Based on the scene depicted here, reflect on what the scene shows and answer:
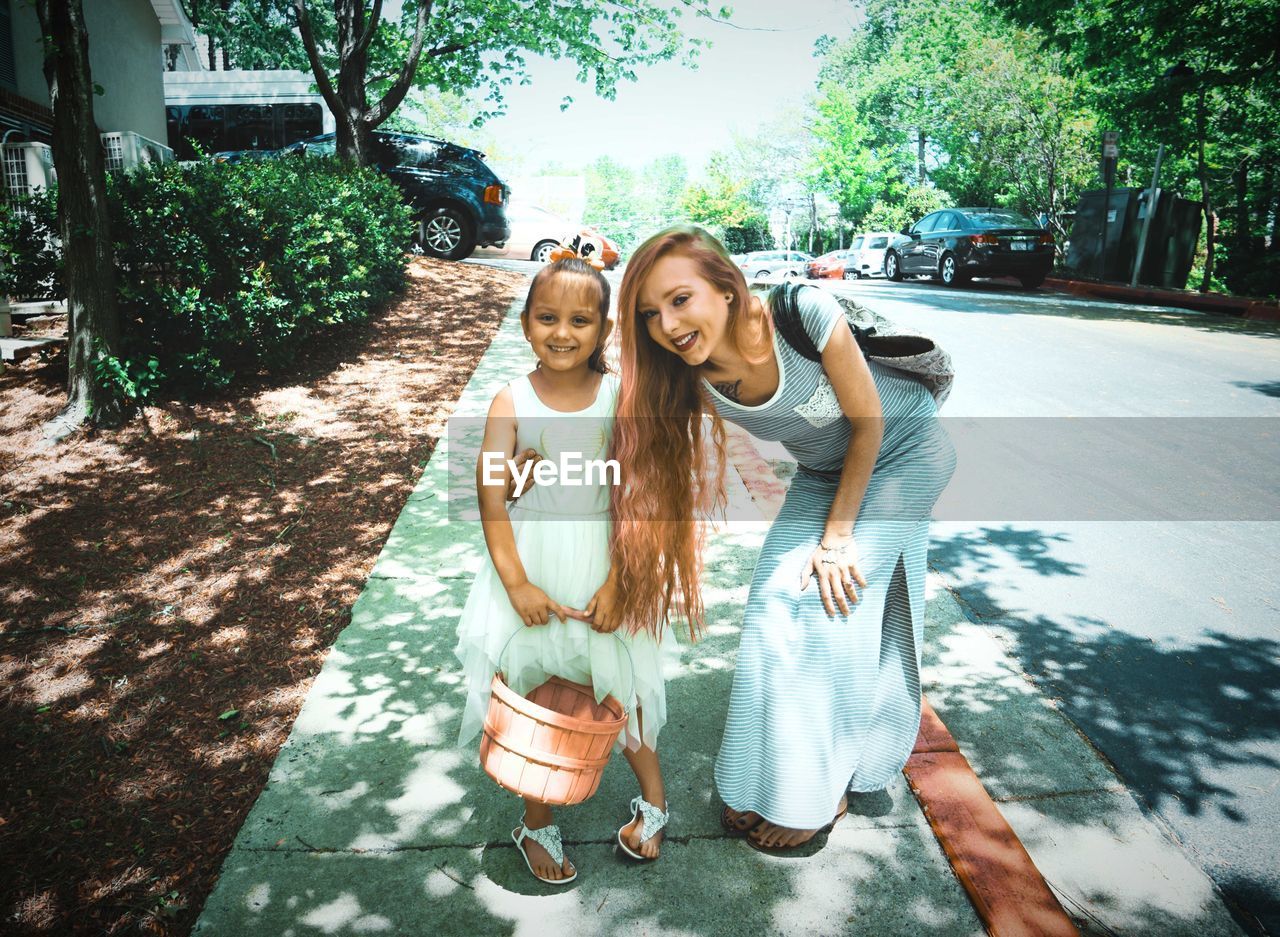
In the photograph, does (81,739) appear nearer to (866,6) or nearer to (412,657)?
(412,657)

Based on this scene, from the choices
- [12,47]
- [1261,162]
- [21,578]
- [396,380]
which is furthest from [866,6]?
[21,578]

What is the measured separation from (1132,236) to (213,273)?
20217 millimetres

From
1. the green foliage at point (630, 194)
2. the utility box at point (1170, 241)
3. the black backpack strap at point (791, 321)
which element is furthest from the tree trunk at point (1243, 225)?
the green foliage at point (630, 194)

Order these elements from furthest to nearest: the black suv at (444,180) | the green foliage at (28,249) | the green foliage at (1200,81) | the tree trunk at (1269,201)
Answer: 1. the tree trunk at (1269,201)
2. the green foliage at (1200,81)
3. the black suv at (444,180)
4. the green foliage at (28,249)

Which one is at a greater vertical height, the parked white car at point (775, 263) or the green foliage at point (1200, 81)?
the green foliage at point (1200, 81)

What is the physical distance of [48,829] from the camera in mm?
2584

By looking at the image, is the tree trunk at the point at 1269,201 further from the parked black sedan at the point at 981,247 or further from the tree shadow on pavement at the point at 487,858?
the tree shadow on pavement at the point at 487,858

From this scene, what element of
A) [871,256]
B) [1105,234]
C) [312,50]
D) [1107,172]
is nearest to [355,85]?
[312,50]

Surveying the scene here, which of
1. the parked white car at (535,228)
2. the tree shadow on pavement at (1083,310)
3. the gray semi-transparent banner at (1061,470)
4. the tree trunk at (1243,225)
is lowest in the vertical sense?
the gray semi-transparent banner at (1061,470)

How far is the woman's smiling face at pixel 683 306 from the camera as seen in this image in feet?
6.85

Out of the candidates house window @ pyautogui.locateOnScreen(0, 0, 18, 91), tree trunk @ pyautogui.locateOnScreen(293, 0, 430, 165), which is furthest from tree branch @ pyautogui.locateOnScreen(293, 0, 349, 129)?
house window @ pyautogui.locateOnScreen(0, 0, 18, 91)

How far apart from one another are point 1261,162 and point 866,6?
41.6m

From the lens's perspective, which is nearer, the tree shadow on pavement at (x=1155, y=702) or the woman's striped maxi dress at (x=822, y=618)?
the woman's striped maxi dress at (x=822, y=618)

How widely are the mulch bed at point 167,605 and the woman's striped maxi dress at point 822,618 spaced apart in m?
1.68
